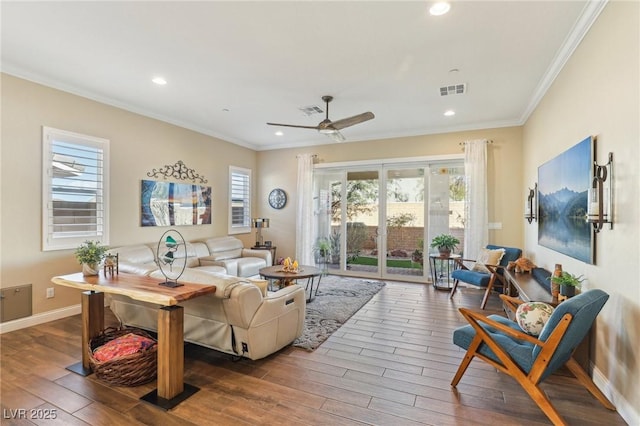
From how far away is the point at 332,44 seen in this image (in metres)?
3.02

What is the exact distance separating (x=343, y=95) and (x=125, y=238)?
12.8 ft

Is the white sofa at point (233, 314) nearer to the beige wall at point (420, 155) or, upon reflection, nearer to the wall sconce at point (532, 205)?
the wall sconce at point (532, 205)

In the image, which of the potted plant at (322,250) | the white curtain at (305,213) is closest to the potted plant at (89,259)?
the white curtain at (305,213)

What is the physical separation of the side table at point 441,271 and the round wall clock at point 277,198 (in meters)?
3.51

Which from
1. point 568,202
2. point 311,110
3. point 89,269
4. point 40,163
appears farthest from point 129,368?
point 568,202

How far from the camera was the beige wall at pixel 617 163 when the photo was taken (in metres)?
1.97

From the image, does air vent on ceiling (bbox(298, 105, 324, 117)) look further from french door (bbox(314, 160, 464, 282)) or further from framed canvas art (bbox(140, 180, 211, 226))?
framed canvas art (bbox(140, 180, 211, 226))

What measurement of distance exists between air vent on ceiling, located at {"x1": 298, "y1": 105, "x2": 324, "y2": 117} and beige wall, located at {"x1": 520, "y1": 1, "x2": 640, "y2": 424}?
3.12 meters

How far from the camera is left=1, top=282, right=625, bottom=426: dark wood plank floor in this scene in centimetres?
209

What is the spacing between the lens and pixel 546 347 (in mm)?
1954

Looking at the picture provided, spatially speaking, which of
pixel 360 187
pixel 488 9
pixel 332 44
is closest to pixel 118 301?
pixel 332 44

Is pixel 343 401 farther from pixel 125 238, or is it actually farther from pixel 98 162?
pixel 98 162

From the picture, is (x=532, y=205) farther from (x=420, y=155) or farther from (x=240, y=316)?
(x=240, y=316)

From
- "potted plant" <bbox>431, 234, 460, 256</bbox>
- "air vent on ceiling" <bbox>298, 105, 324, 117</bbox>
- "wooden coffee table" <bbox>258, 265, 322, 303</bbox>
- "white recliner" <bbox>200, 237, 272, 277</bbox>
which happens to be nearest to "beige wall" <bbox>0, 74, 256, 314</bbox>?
"white recliner" <bbox>200, 237, 272, 277</bbox>
